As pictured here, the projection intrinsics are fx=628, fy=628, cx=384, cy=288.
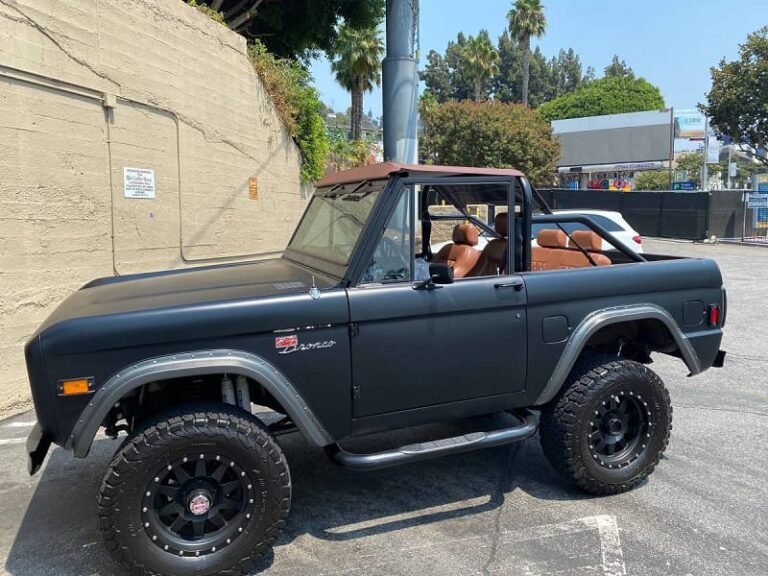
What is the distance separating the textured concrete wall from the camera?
5.45 m

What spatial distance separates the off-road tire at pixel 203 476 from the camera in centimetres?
283

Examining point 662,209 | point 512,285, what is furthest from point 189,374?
point 662,209

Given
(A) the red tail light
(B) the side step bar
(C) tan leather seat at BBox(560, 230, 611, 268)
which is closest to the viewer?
(B) the side step bar

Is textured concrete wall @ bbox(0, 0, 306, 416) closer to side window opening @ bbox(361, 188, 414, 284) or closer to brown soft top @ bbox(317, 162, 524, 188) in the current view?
brown soft top @ bbox(317, 162, 524, 188)

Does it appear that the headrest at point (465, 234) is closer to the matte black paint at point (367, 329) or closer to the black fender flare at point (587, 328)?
the matte black paint at point (367, 329)

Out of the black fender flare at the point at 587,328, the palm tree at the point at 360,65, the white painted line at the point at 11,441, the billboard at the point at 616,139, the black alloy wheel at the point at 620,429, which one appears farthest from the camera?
the billboard at the point at 616,139

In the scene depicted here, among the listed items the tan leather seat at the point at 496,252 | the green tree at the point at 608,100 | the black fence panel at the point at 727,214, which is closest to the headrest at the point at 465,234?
the tan leather seat at the point at 496,252

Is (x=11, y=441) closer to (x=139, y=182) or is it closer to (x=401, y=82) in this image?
(x=139, y=182)

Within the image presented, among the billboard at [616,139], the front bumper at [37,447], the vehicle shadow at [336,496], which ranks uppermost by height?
the billboard at [616,139]

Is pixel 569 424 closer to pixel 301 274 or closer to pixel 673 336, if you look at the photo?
pixel 673 336

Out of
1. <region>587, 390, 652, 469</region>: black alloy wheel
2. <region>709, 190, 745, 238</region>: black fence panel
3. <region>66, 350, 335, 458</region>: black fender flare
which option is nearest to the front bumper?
<region>66, 350, 335, 458</region>: black fender flare

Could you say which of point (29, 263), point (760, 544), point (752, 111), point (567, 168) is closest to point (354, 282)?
point (760, 544)

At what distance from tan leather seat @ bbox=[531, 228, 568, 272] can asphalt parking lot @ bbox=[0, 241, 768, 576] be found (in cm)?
136

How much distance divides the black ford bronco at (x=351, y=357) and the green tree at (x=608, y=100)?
67990 mm
